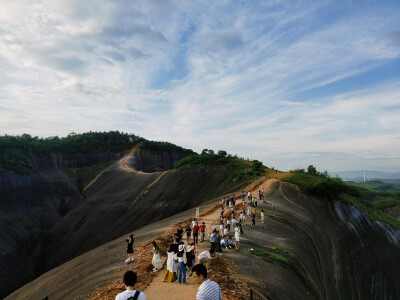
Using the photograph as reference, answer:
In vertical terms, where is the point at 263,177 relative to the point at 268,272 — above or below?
above

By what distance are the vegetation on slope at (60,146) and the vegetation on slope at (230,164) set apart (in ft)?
137

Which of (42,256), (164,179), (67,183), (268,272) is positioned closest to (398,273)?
(268,272)

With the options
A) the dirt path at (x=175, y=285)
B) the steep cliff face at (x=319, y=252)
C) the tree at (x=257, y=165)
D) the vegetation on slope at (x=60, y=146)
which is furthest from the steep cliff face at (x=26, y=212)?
the tree at (x=257, y=165)

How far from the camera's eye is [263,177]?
5134 centimetres

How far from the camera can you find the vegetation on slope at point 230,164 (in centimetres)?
5447

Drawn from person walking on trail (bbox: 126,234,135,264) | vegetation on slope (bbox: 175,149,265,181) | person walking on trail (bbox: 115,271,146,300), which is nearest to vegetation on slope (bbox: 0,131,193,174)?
vegetation on slope (bbox: 175,149,265,181)

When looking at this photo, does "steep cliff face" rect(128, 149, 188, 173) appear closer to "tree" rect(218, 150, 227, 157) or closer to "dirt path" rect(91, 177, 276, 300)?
"tree" rect(218, 150, 227, 157)

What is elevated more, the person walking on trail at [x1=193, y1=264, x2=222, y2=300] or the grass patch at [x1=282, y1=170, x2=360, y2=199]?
the grass patch at [x1=282, y1=170, x2=360, y2=199]

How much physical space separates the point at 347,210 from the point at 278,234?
2321 cm

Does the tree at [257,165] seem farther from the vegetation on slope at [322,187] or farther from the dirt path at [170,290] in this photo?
the dirt path at [170,290]

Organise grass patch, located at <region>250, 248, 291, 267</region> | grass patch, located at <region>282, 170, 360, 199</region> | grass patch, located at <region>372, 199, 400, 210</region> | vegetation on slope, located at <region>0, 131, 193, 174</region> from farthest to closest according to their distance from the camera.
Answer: grass patch, located at <region>372, 199, 400, 210</region> < vegetation on slope, located at <region>0, 131, 193, 174</region> < grass patch, located at <region>282, 170, 360, 199</region> < grass patch, located at <region>250, 248, 291, 267</region>

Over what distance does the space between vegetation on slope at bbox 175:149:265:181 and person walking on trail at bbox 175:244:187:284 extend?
42.0m

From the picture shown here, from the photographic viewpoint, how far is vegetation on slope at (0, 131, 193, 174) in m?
69.6

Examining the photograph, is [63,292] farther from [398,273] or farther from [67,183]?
[67,183]
